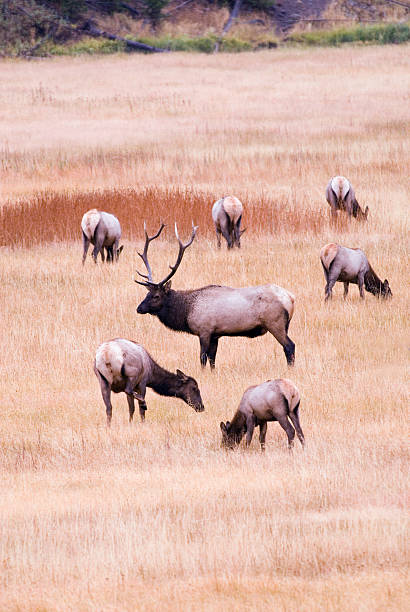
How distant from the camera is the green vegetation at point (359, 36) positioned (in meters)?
56.5

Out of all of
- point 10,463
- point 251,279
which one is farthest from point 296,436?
point 251,279

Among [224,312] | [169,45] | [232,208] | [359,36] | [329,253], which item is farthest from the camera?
[169,45]

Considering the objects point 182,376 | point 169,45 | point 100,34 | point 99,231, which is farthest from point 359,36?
point 182,376

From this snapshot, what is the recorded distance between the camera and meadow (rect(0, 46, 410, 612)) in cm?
673

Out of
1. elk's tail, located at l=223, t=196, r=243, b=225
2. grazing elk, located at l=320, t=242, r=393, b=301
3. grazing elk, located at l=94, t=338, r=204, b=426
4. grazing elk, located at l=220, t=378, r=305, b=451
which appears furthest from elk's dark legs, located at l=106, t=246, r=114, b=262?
grazing elk, located at l=220, t=378, r=305, b=451

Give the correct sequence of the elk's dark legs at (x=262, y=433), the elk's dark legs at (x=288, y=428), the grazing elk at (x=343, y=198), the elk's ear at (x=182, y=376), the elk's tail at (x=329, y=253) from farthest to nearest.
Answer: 1. the grazing elk at (x=343, y=198)
2. the elk's tail at (x=329, y=253)
3. the elk's ear at (x=182, y=376)
4. the elk's dark legs at (x=262, y=433)
5. the elk's dark legs at (x=288, y=428)

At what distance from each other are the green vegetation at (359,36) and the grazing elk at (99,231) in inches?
1594

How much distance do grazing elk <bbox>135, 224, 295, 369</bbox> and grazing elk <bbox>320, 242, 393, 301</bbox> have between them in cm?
279

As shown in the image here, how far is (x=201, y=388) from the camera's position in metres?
12.1

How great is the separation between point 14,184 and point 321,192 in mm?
7880

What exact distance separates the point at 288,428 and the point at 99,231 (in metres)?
10.1

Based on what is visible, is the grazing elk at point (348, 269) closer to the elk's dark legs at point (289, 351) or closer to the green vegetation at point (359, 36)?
the elk's dark legs at point (289, 351)

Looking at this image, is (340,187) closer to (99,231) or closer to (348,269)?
(99,231)

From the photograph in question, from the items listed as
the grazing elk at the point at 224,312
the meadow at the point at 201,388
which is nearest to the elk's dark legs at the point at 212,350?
the grazing elk at the point at 224,312
